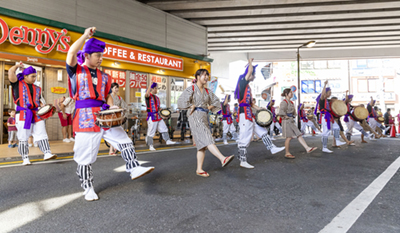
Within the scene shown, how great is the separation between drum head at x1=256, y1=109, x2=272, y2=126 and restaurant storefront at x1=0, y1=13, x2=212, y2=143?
7.42 meters

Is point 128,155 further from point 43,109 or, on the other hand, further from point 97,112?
point 43,109

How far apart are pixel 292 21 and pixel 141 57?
899 cm

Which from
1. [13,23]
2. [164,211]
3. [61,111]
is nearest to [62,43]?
[13,23]

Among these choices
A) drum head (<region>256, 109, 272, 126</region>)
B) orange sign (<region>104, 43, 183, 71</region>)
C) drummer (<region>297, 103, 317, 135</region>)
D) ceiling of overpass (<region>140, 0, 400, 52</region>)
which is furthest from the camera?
drummer (<region>297, 103, 317, 135</region>)

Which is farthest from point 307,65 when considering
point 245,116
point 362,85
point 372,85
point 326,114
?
point 245,116

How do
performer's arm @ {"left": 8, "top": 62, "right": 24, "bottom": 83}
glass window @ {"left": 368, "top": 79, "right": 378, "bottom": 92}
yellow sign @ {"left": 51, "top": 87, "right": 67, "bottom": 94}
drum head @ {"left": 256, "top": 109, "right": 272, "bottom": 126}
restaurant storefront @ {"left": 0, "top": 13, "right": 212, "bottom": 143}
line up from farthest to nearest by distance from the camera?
1. glass window @ {"left": 368, "top": 79, "right": 378, "bottom": 92}
2. yellow sign @ {"left": 51, "top": 87, "right": 67, "bottom": 94}
3. restaurant storefront @ {"left": 0, "top": 13, "right": 212, "bottom": 143}
4. drum head @ {"left": 256, "top": 109, "right": 272, "bottom": 126}
5. performer's arm @ {"left": 8, "top": 62, "right": 24, "bottom": 83}

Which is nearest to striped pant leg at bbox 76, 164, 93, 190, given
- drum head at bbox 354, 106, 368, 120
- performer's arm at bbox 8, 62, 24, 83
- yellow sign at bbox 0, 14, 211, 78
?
performer's arm at bbox 8, 62, 24, 83

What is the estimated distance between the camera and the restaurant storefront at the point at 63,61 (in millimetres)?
8242

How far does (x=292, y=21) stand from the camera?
46.5ft

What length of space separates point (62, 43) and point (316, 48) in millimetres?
18256

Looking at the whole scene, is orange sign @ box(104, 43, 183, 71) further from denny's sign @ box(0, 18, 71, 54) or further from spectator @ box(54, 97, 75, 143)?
spectator @ box(54, 97, 75, 143)

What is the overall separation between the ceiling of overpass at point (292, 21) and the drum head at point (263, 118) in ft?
25.7

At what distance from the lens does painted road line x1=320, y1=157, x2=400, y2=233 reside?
2147 mm

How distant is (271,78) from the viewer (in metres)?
36.3
